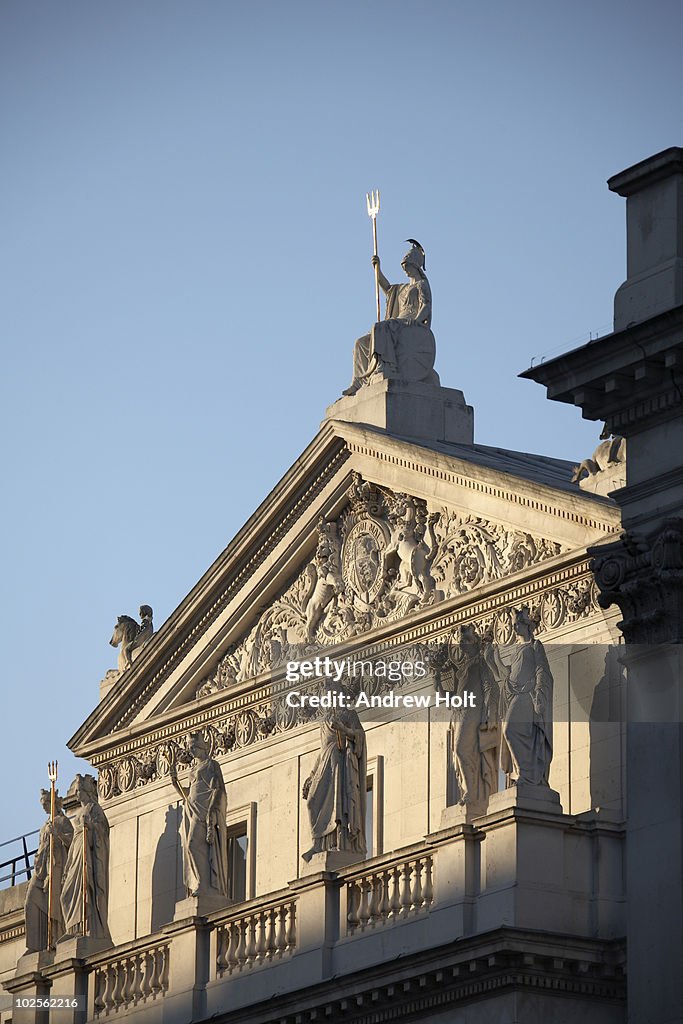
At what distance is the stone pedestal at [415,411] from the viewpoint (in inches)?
1593

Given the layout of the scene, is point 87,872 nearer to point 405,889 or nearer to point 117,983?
point 117,983

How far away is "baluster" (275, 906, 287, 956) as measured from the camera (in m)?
37.5

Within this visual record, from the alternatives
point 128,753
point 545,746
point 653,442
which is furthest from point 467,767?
point 128,753

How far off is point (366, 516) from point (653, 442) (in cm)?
976

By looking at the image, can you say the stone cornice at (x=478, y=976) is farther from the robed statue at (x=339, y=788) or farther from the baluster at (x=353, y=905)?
the robed statue at (x=339, y=788)

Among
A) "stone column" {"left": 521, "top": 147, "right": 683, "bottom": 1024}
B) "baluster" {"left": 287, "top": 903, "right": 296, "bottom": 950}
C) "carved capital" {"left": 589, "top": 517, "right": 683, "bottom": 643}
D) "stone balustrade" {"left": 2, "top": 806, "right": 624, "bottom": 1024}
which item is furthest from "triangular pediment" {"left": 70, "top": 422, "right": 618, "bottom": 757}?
"carved capital" {"left": 589, "top": 517, "right": 683, "bottom": 643}

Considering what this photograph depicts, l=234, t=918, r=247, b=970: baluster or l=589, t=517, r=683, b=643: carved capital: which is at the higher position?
l=589, t=517, r=683, b=643: carved capital

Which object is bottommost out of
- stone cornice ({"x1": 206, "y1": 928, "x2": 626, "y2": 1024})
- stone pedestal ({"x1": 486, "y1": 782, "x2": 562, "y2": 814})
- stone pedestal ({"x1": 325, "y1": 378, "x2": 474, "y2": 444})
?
stone cornice ({"x1": 206, "y1": 928, "x2": 626, "y2": 1024})

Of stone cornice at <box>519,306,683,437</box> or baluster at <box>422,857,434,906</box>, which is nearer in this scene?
stone cornice at <box>519,306,683,437</box>

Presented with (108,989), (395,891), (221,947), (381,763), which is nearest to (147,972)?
(108,989)

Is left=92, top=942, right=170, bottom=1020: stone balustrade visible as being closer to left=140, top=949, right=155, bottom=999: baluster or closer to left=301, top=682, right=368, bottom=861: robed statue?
left=140, top=949, right=155, bottom=999: baluster

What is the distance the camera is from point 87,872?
42.3m

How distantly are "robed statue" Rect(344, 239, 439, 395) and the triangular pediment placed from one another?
0.99 meters

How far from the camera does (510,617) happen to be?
3778 centimetres
